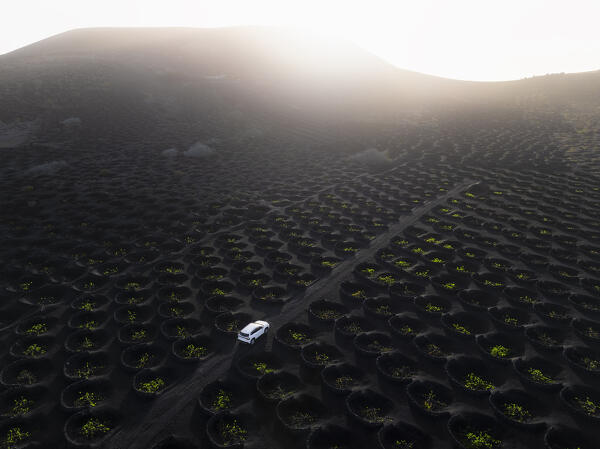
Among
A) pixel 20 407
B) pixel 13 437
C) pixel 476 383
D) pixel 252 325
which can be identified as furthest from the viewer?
pixel 252 325

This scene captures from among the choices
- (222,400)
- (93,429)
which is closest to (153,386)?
A: (93,429)

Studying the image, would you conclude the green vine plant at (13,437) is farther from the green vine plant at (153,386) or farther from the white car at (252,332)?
the white car at (252,332)

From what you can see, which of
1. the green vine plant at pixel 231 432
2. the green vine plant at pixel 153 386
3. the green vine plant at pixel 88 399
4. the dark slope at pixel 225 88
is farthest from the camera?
the dark slope at pixel 225 88

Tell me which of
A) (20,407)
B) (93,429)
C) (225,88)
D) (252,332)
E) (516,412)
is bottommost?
(20,407)

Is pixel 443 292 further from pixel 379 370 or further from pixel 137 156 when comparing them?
pixel 137 156

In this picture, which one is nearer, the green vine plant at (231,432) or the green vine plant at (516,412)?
the green vine plant at (231,432)

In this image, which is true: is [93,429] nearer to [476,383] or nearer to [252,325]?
[252,325]

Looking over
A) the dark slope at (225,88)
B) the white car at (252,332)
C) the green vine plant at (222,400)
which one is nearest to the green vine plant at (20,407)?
the green vine plant at (222,400)

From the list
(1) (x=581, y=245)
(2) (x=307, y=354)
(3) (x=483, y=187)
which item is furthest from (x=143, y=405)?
(3) (x=483, y=187)

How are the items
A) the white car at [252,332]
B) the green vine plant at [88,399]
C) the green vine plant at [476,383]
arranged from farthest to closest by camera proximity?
1. the white car at [252,332]
2. the green vine plant at [476,383]
3. the green vine plant at [88,399]

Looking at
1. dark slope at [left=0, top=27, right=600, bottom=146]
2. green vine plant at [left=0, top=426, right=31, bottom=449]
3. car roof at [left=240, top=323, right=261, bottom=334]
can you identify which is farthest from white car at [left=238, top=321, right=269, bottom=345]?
dark slope at [left=0, top=27, right=600, bottom=146]
